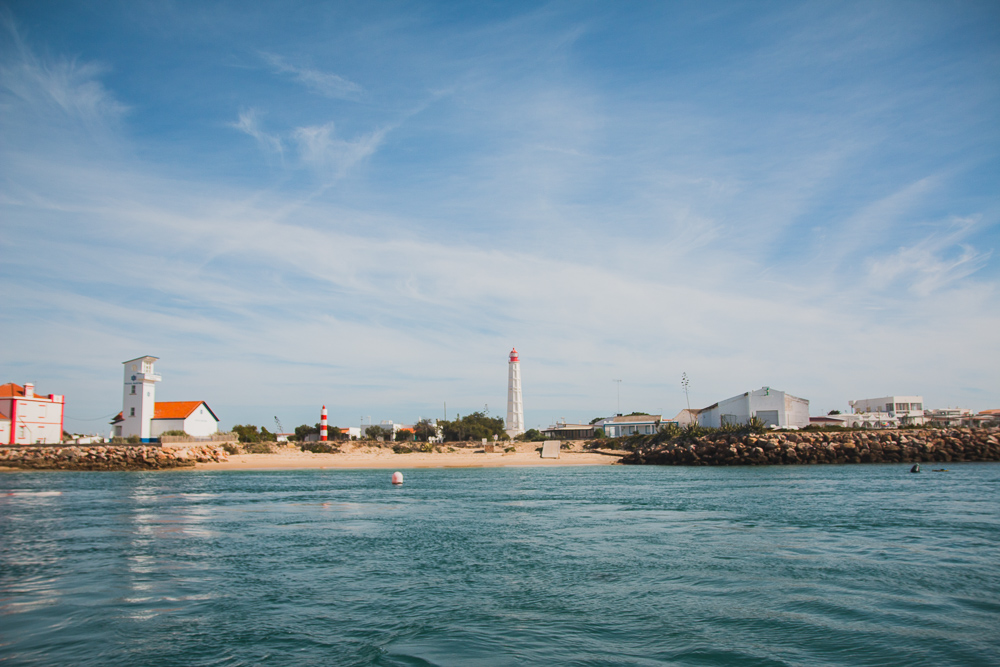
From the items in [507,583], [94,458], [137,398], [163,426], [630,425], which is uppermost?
[137,398]

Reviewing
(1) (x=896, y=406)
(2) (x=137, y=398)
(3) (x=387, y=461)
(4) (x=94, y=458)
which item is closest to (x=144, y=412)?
(2) (x=137, y=398)

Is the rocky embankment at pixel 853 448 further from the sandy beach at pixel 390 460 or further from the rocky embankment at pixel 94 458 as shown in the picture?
the rocky embankment at pixel 94 458

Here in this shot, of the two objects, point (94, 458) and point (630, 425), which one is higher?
point (630, 425)

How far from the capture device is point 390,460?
201 ft

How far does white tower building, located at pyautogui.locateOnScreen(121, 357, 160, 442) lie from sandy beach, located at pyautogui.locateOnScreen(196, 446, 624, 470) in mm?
9472

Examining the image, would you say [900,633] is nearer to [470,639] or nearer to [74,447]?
[470,639]

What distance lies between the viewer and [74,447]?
174 feet

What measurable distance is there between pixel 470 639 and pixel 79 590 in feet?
26.6

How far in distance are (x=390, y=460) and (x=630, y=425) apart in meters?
45.3

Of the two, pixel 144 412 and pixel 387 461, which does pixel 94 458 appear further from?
pixel 387 461

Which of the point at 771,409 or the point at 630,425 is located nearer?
the point at 771,409

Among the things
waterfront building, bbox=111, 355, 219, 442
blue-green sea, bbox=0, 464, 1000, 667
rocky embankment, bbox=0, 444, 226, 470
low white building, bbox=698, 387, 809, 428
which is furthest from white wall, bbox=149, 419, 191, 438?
low white building, bbox=698, 387, 809, 428

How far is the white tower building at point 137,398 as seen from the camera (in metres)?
60.1

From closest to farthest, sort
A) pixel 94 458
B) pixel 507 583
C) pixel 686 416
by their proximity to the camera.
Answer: pixel 507 583 → pixel 94 458 → pixel 686 416
